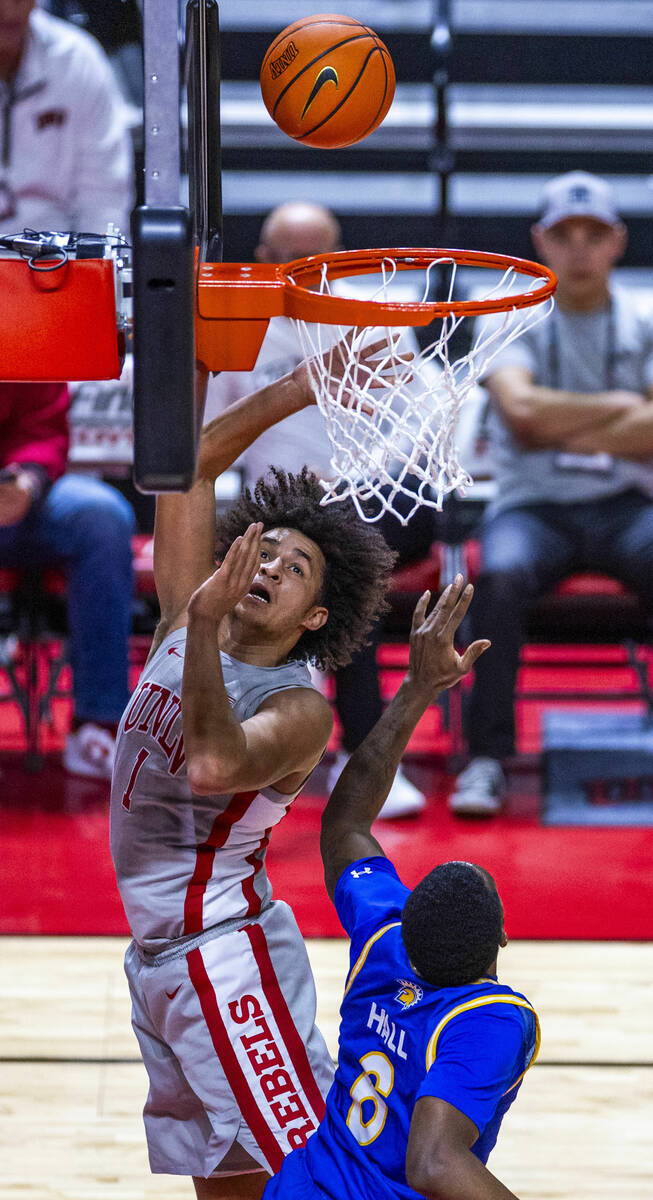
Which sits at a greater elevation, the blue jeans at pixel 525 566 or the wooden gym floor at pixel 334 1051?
the blue jeans at pixel 525 566

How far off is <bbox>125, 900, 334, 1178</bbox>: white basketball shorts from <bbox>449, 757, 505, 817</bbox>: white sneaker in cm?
240

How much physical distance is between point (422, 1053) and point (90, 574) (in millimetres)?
3065


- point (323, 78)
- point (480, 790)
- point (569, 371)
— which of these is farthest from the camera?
point (569, 371)

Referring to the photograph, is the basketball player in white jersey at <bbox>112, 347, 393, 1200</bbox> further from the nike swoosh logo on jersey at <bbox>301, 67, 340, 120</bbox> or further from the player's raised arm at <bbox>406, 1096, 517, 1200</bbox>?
the nike swoosh logo on jersey at <bbox>301, 67, 340, 120</bbox>

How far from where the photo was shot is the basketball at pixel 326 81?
2512 millimetres

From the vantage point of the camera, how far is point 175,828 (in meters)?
2.18

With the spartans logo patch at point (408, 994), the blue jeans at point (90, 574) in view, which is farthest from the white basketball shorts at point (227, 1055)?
the blue jeans at point (90, 574)

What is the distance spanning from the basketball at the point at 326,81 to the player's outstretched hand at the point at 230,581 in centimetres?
101

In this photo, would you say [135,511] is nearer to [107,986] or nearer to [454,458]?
[107,986]

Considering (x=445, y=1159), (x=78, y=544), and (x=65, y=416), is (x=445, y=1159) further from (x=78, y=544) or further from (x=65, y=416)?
(x=65, y=416)

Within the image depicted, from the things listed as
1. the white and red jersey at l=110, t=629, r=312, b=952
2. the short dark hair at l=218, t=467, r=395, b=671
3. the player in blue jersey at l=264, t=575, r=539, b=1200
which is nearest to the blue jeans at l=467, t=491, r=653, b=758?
the short dark hair at l=218, t=467, r=395, b=671

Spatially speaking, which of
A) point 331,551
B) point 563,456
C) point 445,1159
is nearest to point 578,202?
point 563,456

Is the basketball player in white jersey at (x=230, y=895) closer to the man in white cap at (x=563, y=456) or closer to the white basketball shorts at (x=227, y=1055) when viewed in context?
the white basketball shorts at (x=227, y=1055)

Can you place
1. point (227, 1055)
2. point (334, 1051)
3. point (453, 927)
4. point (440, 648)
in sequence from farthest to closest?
point (334, 1051) < point (440, 648) < point (227, 1055) < point (453, 927)
